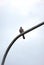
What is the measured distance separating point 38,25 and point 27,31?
2.25 feet

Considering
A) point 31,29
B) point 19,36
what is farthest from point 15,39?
point 31,29

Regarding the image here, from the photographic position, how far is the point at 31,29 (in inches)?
527

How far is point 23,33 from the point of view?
13.9 m

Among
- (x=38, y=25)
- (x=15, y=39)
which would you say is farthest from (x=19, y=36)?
(x=38, y=25)

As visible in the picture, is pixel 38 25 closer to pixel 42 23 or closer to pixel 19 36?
pixel 42 23

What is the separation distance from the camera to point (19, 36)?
46.5 feet

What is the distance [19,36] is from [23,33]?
36cm

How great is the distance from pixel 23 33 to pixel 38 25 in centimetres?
106

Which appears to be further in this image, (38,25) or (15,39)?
(15,39)

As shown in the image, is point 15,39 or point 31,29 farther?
point 15,39

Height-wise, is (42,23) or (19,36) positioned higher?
(42,23)

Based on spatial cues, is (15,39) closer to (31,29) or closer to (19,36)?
(19,36)

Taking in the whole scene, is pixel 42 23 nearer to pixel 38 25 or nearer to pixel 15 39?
pixel 38 25

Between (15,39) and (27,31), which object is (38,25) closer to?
(27,31)
